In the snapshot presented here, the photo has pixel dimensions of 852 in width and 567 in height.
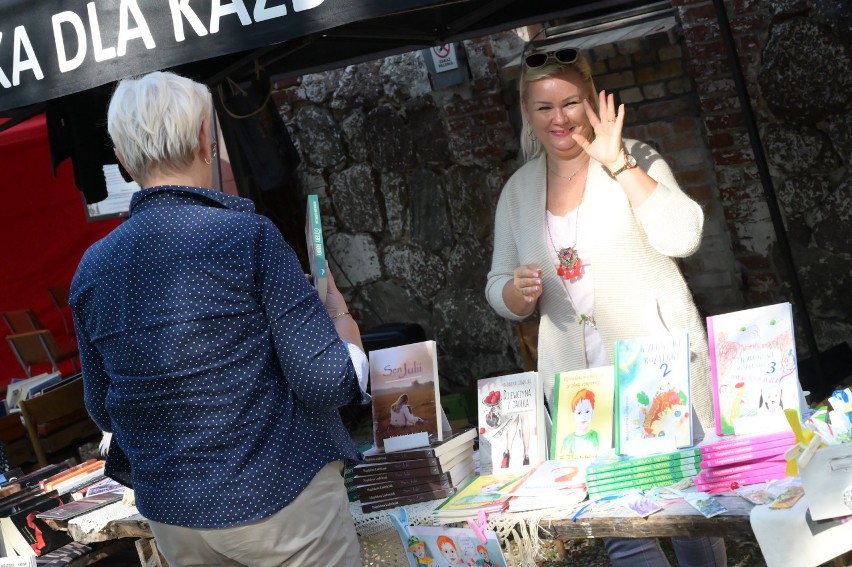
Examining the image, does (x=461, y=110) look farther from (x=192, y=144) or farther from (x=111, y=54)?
(x=192, y=144)

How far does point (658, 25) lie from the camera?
17.8 ft

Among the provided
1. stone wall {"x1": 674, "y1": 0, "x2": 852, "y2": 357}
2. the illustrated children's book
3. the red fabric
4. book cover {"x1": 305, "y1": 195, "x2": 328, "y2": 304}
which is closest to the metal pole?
stone wall {"x1": 674, "y1": 0, "x2": 852, "y2": 357}

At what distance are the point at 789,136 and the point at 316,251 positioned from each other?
3707 millimetres

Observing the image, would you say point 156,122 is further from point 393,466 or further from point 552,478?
point 552,478

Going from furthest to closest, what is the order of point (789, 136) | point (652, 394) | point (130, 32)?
point (789, 136)
point (130, 32)
point (652, 394)

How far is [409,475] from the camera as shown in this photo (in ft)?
9.29

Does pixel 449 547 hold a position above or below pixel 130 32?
below

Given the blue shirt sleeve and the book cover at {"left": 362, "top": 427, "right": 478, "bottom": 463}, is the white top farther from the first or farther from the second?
the blue shirt sleeve

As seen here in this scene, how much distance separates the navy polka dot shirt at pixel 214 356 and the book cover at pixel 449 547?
2.22 feet

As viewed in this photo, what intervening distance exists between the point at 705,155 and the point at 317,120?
8.83 feet

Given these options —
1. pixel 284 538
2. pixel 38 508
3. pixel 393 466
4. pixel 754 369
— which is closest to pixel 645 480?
pixel 754 369

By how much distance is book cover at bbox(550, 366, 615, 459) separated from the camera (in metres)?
2.78

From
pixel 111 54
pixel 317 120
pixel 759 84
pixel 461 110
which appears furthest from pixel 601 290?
pixel 317 120

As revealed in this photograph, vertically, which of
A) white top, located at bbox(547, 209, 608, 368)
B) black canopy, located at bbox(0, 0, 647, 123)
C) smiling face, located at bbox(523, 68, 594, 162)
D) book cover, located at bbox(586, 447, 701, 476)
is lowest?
book cover, located at bbox(586, 447, 701, 476)
